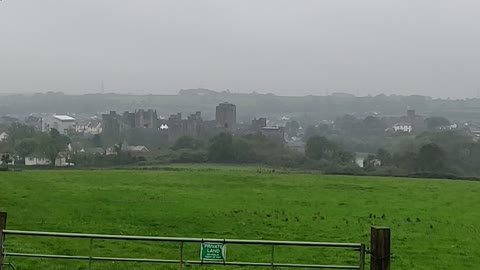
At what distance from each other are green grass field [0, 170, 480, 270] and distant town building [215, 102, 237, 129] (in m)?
66.3

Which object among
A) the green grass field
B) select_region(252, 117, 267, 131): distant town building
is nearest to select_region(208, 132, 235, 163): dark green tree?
select_region(252, 117, 267, 131): distant town building

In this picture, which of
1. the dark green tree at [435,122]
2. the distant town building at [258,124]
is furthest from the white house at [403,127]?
the distant town building at [258,124]

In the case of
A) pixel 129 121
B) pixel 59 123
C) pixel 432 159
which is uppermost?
pixel 129 121

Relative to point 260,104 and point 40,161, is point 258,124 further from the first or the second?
point 260,104

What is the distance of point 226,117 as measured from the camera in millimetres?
109875

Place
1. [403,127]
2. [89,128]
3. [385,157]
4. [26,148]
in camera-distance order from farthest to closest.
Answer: [403,127], [89,128], [385,157], [26,148]

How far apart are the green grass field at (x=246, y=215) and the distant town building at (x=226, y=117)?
217ft

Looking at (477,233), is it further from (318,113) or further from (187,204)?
(318,113)

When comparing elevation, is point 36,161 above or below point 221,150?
below

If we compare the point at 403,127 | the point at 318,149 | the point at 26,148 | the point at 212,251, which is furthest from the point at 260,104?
the point at 212,251

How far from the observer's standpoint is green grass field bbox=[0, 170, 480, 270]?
52.3ft

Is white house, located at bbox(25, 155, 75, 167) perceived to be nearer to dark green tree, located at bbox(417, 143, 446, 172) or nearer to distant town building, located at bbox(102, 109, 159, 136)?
distant town building, located at bbox(102, 109, 159, 136)

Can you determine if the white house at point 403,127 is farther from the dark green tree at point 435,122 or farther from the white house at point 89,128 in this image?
the white house at point 89,128

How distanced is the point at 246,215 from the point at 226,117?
282ft
